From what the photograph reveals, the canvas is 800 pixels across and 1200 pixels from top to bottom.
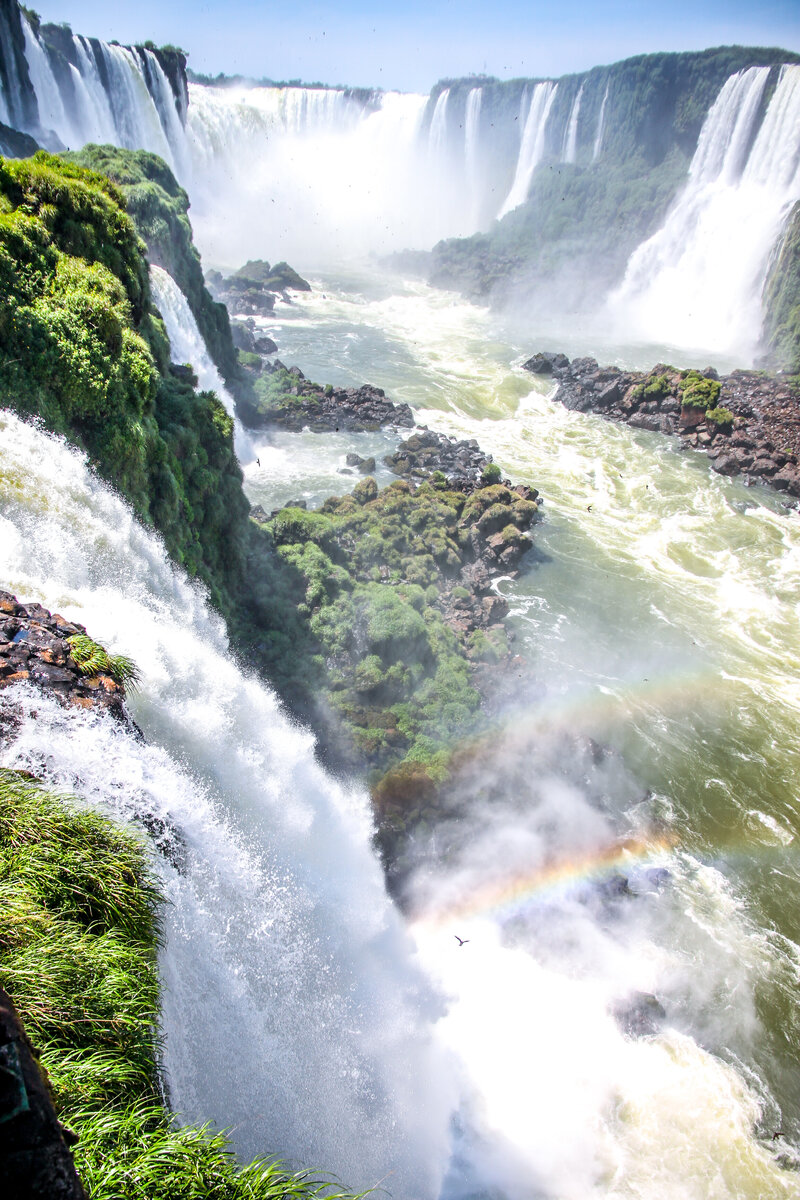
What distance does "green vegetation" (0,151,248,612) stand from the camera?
1019cm

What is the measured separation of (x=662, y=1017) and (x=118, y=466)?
47.7ft

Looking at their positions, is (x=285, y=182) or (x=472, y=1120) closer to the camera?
(x=472, y=1120)

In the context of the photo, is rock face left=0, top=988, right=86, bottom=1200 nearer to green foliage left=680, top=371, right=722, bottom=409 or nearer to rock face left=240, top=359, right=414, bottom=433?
rock face left=240, top=359, right=414, bottom=433

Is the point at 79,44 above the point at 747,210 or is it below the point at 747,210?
above

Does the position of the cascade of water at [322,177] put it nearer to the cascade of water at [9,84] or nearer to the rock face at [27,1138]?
the cascade of water at [9,84]

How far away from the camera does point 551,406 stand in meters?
39.1

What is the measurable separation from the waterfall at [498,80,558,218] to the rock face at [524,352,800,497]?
183 feet

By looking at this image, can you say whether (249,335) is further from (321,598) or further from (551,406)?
(321,598)

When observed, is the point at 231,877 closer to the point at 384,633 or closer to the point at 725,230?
the point at 384,633

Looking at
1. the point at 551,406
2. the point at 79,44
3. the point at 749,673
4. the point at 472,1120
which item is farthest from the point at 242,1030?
the point at 79,44

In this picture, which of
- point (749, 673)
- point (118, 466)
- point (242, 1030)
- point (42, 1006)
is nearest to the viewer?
point (42, 1006)

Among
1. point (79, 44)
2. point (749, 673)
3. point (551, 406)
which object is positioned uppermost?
point (79, 44)

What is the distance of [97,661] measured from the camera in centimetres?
735

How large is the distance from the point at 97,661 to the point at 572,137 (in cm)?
9525
